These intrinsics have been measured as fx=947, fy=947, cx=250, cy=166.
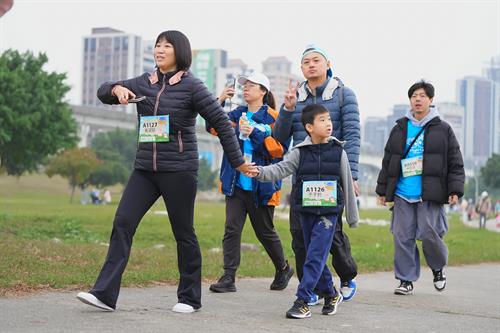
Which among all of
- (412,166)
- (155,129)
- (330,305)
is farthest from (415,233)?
(155,129)

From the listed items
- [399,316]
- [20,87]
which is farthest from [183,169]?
[20,87]

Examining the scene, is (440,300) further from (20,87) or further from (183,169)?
(20,87)

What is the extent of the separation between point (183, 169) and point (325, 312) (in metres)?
1.41

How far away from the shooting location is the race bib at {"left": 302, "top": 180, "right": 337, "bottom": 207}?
21.4 feet

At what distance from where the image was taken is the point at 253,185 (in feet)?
26.3

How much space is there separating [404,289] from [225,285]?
162cm

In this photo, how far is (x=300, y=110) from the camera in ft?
24.0

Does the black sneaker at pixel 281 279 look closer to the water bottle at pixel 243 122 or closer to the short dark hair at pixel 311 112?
the water bottle at pixel 243 122

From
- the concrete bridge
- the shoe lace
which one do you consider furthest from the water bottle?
the concrete bridge

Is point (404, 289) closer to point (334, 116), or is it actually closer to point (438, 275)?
point (438, 275)

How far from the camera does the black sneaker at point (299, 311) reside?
625 cm

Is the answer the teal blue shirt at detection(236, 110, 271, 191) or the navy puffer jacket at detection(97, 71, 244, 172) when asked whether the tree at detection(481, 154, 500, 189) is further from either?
the navy puffer jacket at detection(97, 71, 244, 172)

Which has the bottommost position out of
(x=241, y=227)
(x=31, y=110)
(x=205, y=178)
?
(x=241, y=227)

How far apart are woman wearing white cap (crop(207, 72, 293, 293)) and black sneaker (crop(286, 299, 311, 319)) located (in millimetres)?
1543
